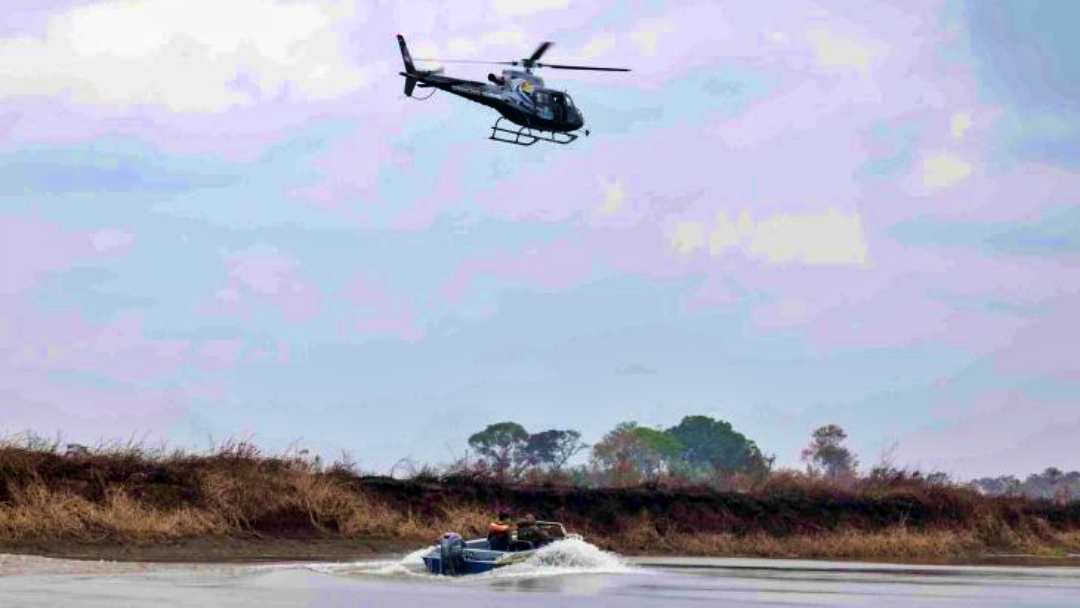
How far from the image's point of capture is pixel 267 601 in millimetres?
32812

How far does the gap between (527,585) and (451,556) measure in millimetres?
3427

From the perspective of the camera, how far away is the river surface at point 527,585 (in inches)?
1323

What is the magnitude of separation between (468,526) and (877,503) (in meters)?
21.0

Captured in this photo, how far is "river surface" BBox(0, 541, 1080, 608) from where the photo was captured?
3359cm

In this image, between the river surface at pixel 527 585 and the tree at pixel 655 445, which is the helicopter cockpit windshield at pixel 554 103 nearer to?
the river surface at pixel 527 585

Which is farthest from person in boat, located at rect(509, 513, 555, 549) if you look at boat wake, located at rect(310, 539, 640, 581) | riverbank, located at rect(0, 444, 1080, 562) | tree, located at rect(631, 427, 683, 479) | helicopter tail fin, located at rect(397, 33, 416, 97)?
tree, located at rect(631, 427, 683, 479)

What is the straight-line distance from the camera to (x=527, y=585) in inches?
1582

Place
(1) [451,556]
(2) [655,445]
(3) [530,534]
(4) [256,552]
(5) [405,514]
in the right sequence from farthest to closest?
(2) [655,445]
(5) [405,514]
(4) [256,552]
(3) [530,534]
(1) [451,556]

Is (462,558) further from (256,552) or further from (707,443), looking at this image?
(707,443)

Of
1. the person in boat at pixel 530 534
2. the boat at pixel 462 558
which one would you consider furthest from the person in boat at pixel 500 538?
the person in boat at pixel 530 534

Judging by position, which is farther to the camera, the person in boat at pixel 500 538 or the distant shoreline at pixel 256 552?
the distant shoreline at pixel 256 552

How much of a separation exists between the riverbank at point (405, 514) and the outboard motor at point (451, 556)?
664 centimetres

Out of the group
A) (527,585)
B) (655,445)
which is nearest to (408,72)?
(527,585)

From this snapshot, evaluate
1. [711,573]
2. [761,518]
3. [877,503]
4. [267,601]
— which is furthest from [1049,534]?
[267,601]
